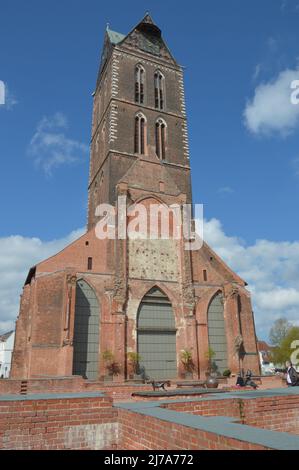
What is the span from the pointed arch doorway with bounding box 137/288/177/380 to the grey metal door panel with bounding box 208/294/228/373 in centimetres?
282

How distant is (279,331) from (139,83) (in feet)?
163

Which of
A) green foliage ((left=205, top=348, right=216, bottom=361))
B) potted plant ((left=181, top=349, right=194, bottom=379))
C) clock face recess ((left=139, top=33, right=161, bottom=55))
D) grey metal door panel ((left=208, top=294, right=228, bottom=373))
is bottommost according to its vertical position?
potted plant ((left=181, top=349, right=194, bottom=379))

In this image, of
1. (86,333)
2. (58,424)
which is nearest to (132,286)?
(86,333)

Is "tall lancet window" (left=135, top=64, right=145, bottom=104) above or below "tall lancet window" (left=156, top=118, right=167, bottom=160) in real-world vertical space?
above

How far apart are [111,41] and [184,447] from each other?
128ft

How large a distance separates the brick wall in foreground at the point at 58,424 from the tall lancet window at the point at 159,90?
31.9 m

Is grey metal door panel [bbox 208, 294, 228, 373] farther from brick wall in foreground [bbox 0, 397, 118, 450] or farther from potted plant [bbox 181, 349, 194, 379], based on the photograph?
brick wall in foreground [bbox 0, 397, 118, 450]

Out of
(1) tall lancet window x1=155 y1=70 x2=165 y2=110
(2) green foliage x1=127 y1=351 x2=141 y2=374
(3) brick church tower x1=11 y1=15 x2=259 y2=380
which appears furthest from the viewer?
(1) tall lancet window x1=155 y1=70 x2=165 y2=110

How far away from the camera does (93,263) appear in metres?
24.4

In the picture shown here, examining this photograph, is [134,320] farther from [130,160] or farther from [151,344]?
[130,160]

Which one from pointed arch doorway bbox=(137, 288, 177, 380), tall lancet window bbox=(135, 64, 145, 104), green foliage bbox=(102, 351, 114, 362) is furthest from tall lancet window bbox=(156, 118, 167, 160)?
green foliage bbox=(102, 351, 114, 362)

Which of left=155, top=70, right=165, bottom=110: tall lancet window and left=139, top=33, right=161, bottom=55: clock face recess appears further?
left=139, top=33, right=161, bottom=55: clock face recess

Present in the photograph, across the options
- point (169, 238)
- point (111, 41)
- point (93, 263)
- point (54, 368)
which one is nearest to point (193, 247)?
point (169, 238)

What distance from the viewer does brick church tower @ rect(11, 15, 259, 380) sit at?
21.9 meters
